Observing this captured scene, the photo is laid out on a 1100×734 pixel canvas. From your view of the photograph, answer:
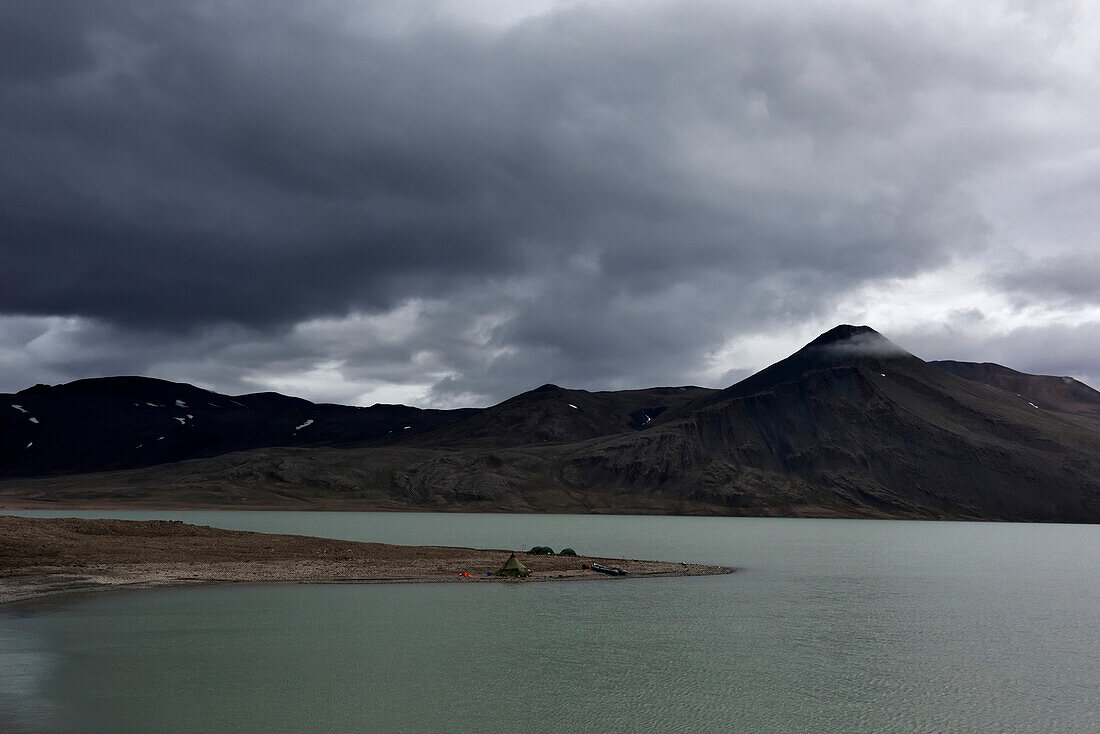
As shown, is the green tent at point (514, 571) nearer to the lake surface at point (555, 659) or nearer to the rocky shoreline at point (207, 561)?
the rocky shoreline at point (207, 561)

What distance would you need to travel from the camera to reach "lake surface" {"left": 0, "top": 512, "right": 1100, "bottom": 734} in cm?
2128

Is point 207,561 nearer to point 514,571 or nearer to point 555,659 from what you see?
point 514,571

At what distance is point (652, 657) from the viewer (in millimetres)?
28484

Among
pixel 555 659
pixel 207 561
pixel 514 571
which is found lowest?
pixel 555 659

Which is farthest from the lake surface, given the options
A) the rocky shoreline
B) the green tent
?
the rocky shoreline

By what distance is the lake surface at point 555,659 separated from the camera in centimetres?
2128

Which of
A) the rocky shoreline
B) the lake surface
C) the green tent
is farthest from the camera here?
the green tent

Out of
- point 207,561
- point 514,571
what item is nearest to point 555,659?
point 514,571

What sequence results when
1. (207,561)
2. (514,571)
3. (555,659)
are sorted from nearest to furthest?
(555,659) → (514,571) → (207,561)

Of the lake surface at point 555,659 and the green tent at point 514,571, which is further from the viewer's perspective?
the green tent at point 514,571

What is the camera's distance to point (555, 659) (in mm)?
27891

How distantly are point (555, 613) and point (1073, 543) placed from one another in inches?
3788

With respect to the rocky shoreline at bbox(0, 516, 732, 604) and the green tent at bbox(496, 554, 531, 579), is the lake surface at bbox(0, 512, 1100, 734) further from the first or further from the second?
the rocky shoreline at bbox(0, 516, 732, 604)

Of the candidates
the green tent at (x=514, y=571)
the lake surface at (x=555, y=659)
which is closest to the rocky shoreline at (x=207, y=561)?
the green tent at (x=514, y=571)
